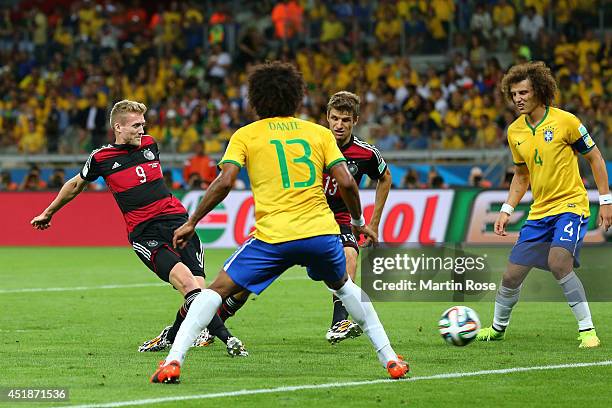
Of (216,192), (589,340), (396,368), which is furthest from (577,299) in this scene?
(216,192)

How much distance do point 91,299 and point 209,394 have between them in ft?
25.2

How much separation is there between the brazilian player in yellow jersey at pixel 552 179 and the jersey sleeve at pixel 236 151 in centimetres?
321

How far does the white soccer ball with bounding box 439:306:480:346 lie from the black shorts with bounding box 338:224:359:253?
4.72 ft

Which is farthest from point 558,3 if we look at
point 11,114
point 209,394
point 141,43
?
point 209,394

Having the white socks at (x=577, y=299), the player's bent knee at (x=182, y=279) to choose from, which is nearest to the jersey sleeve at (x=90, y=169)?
the player's bent knee at (x=182, y=279)

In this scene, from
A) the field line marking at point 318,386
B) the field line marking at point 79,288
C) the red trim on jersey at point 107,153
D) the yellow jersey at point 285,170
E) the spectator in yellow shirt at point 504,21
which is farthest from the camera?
the spectator in yellow shirt at point 504,21

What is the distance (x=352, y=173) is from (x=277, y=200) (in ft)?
9.82

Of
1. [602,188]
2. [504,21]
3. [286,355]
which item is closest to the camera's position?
[286,355]

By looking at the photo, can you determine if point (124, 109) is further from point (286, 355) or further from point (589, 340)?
point (589, 340)

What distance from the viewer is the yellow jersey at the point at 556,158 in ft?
33.8

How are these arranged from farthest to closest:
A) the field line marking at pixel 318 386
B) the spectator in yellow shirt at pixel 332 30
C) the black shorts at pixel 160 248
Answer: the spectator in yellow shirt at pixel 332 30
the black shorts at pixel 160 248
the field line marking at pixel 318 386

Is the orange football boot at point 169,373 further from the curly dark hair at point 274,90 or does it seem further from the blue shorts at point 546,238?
the blue shorts at point 546,238

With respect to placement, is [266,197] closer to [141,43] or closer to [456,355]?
[456,355]

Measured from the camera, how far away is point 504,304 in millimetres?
10797
